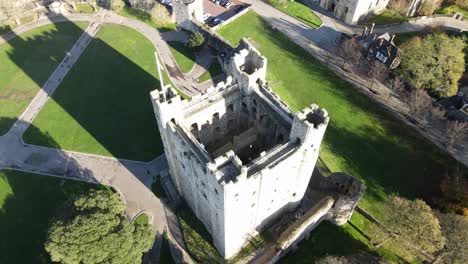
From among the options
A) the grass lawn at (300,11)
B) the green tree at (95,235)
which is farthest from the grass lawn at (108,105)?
the grass lawn at (300,11)

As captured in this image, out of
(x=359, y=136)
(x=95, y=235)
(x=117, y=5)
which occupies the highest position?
(x=117, y=5)

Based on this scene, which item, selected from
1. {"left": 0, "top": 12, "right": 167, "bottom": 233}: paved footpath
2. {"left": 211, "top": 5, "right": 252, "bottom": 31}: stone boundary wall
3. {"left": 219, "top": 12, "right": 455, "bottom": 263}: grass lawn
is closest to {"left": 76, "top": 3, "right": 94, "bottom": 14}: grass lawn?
{"left": 211, "top": 5, "right": 252, "bottom": 31}: stone boundary wall

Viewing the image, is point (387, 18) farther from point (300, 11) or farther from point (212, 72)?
point (212, 72)

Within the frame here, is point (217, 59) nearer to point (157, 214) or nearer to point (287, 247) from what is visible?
point (157, 214)

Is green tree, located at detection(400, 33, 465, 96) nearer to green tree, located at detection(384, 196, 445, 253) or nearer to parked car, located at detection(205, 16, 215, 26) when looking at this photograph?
green tree, located at detection(384, 196, 445, 253)

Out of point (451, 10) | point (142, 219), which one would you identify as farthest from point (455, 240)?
point (451, 10)

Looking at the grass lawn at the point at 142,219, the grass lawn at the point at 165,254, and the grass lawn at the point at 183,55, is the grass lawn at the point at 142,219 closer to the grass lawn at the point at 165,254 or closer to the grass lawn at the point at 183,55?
the grass lawn at the point at 165,254
